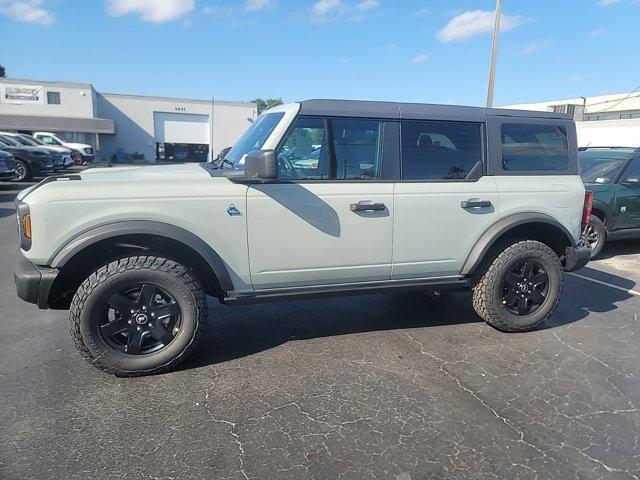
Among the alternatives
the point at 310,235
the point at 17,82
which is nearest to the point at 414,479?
the point at 310,235

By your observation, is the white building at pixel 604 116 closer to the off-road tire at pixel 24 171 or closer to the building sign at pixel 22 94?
the off-road tire at pixel 24 171

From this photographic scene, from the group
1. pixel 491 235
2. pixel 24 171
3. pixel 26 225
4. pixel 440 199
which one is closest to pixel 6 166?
pixel 24 171

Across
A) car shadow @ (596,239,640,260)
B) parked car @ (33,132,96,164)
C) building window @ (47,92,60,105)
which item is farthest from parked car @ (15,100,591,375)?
building window @ (47,92,60,105)

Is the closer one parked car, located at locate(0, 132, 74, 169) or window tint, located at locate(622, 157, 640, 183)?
window tint, located at locate(622, 157, 640, 183)

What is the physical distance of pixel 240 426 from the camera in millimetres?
2854

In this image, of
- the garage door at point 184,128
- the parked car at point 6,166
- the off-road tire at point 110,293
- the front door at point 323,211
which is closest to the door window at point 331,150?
the front door at point 323,211

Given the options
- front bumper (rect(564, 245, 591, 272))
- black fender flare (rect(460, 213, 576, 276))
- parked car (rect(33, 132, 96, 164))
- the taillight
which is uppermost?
parked car (rect(33, 132, 96, 164))

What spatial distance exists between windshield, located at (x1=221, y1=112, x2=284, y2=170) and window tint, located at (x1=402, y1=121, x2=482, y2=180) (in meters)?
1.12

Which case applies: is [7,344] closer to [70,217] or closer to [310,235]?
[70,217]

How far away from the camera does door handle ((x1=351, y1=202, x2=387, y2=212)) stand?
374cm

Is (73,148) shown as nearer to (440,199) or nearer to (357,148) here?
(357,148)

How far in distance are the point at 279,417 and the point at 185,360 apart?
1.03 meters

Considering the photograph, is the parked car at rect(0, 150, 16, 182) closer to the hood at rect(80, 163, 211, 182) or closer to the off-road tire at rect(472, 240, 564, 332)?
the hood at rect(80, 163, 211, 182)

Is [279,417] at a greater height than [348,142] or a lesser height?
lesser
